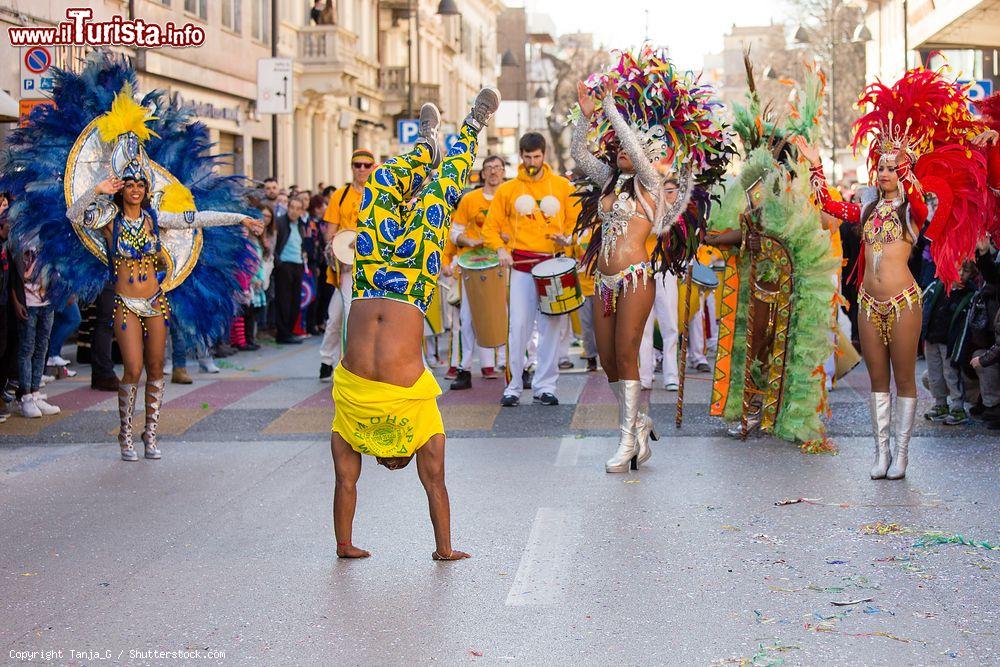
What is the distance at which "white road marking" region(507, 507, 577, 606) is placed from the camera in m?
5.57

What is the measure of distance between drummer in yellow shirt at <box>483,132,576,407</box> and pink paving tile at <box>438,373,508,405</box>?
1.39ft

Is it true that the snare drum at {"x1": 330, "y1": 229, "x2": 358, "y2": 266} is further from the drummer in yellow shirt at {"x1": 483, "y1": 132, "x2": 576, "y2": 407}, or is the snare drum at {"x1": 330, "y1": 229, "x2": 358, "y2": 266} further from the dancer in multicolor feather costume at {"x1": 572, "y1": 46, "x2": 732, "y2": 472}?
the dancer in multicolor feather costume at {"x1": 572, "y1": 46, "x2": 732, "y2": 472}

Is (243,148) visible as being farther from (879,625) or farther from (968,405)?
(879,625)

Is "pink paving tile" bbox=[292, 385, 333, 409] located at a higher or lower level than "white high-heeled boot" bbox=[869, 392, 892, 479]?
lower

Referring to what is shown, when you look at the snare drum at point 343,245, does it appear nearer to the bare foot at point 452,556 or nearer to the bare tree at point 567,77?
the bare foot at point 452,556

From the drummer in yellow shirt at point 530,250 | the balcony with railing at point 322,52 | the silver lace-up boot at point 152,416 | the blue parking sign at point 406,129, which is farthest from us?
the balcony with railing at point 322,52

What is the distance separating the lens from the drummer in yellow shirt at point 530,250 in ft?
37.3

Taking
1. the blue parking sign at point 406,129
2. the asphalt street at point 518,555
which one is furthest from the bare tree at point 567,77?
the asphalt street at point 518,555

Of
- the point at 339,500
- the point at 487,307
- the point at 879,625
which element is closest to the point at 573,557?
the point at 339,500

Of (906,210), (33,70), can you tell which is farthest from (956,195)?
(33,70)

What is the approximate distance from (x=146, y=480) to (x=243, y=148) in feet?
79.2

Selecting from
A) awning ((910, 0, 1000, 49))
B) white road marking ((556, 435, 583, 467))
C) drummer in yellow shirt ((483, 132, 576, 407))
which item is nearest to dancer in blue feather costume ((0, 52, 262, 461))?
drummer in yellow shirt ((483, 132, 576, 407))

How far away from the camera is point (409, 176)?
609 cm

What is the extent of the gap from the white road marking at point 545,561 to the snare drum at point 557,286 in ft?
12.9
